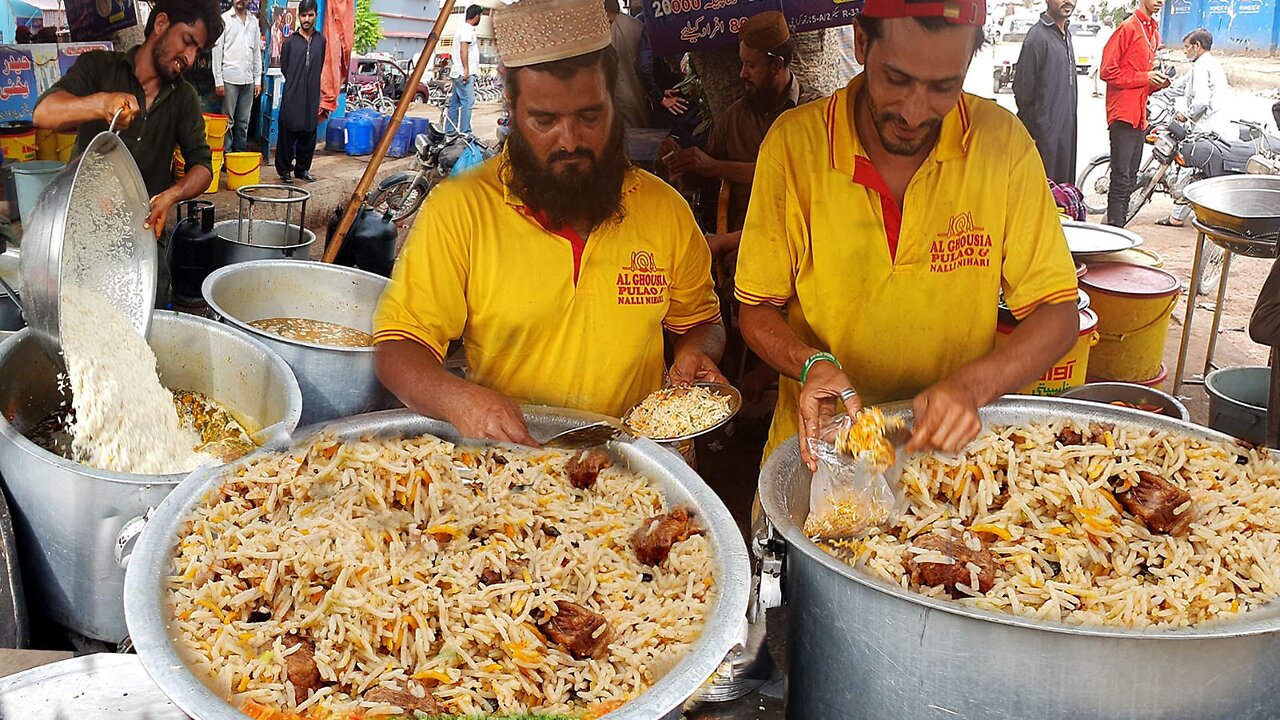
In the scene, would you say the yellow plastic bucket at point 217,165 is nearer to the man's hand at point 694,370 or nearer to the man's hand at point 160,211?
the man's hand at point 160,211

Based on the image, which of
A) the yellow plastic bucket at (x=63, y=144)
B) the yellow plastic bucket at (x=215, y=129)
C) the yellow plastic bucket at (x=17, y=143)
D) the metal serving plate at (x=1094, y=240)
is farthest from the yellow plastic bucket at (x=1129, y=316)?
the yellow plastic bucket at (x=215, y=129)

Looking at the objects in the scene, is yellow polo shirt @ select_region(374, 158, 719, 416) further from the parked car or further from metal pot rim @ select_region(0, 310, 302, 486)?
the parked car

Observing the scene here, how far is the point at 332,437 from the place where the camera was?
1884mm

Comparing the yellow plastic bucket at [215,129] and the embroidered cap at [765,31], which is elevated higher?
the embroidered cap at [765,31]

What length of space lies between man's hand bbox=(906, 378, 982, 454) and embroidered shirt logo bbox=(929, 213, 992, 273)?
0.45m

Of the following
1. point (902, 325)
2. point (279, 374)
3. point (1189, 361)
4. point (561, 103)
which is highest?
point (561, 103)

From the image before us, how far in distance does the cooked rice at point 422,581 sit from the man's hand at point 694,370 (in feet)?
1.89

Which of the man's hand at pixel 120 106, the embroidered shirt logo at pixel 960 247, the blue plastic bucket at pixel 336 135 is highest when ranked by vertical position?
the man's hand at pixel 120 106

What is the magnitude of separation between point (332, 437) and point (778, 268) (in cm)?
112

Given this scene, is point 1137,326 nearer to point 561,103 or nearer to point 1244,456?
point 1244,456

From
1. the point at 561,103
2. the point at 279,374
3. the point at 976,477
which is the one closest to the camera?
the point at 976,477

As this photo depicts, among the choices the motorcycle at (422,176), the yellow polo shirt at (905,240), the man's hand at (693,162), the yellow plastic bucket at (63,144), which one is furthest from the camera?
the motorcycle at (422,176)

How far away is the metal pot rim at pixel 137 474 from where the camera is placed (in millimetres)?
1916

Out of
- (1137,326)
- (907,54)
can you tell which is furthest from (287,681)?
(1137,326)
